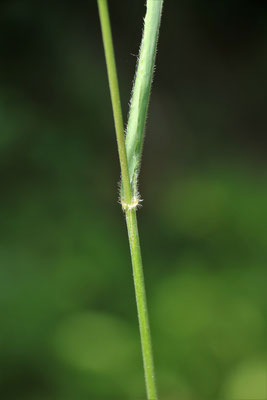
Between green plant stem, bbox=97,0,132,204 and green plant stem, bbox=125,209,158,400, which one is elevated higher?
green plant stem, bbox=97,0,132,204

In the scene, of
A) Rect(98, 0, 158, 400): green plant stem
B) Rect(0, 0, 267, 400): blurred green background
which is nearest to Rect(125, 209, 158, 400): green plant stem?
Rect(98, 0, 158, 400): green plant stem

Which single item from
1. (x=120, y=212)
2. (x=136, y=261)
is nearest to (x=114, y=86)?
(x=136, y=261)

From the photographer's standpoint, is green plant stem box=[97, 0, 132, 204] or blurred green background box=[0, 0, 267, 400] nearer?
green plant stem box=[97, 0, 132, 204]

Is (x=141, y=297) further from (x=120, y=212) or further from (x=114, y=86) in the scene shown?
(x=120, y=212)

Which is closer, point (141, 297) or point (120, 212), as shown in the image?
point (141, 297)

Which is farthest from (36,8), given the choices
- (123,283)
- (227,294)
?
(227,294)

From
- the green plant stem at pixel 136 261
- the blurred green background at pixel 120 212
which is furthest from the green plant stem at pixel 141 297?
the blurred green background at pixel 120 212

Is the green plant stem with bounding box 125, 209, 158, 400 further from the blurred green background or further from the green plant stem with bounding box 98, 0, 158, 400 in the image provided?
the blurred green background

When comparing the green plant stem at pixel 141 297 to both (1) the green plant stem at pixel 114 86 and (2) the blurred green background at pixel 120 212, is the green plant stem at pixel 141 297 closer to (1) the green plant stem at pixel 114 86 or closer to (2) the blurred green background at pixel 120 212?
(1) the green plant stem at pixel 114 86
